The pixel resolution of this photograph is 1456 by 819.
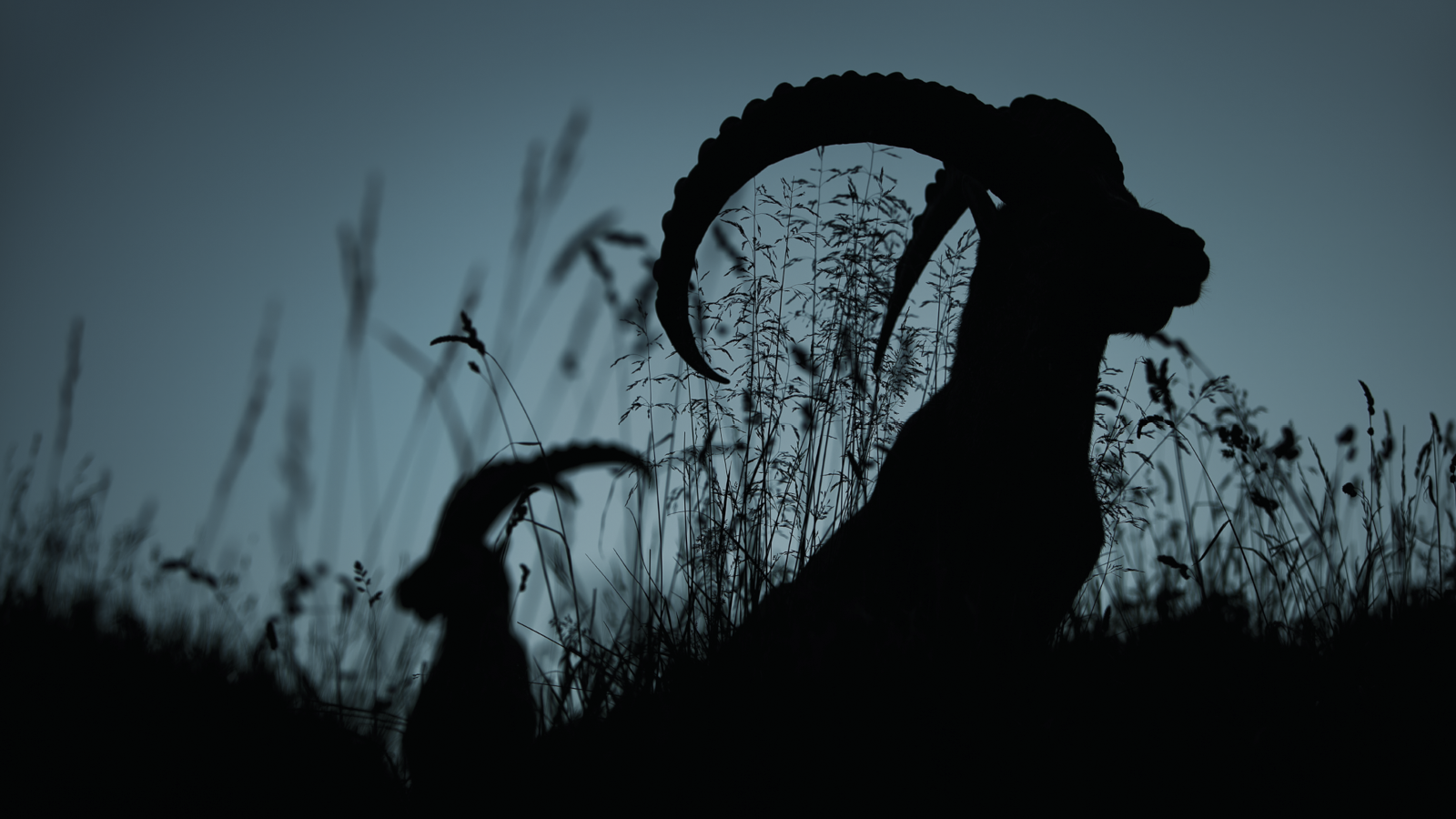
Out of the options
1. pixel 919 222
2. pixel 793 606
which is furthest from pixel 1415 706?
pixel 919 222

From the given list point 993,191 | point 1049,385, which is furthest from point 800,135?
point 1049,385

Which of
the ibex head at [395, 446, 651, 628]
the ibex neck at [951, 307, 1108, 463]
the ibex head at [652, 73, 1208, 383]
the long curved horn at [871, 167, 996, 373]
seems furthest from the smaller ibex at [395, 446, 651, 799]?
the long curved horn at [871, 167, 996, 373]

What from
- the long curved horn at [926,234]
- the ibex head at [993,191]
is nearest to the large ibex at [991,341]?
the ibex head at [993,191]

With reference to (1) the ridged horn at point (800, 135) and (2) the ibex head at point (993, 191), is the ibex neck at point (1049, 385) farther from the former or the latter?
(1) the ridged horn at point (800, 135)

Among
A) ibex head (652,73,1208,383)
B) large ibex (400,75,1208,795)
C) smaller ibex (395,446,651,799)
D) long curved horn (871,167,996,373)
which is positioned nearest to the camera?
smaller ibex (395,446,651,799)

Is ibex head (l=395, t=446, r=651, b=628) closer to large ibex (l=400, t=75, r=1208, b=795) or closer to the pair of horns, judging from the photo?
large ibex (l=400, t=75, r=1208, b=795)

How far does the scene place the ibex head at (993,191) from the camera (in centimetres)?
196

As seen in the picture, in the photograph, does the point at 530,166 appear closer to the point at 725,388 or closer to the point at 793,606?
the point at 725,388

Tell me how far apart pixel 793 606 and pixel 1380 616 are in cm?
150

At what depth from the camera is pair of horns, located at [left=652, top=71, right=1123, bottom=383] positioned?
2.00 metres

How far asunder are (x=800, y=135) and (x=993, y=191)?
602 millimetres

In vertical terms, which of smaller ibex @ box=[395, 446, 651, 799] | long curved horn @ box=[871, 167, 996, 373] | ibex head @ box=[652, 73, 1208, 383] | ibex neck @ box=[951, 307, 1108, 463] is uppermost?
long curved horn @ box=[871, 167, 996, 373]

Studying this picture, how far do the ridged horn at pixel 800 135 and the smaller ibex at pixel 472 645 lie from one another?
1.82ft

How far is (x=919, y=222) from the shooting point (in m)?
2.72
